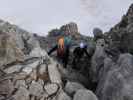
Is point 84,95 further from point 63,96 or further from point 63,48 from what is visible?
point 63,48

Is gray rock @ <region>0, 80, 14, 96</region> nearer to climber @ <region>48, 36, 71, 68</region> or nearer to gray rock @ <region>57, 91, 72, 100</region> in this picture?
gray rock @ <region>57, 91, 72, 100</region>

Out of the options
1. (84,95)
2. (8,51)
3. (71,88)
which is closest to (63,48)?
(8,51)

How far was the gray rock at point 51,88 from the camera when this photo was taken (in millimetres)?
21016

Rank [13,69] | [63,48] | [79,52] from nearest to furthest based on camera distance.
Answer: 1. [13,69]
2. [63,48]
3. [79,52]

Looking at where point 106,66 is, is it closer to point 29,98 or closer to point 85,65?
point 85,65

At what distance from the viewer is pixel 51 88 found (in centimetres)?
2141

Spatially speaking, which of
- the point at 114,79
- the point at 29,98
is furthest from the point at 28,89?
the point at 114,79

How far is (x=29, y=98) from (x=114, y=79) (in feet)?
24.0

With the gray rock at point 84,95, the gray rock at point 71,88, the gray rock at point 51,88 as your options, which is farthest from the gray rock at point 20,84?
the gray rock at point 84,95

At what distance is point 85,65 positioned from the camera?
3030 cm

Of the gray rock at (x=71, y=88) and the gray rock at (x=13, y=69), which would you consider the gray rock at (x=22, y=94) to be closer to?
the gray rock at (x=13, y=69)

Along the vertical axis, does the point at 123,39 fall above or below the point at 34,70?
above

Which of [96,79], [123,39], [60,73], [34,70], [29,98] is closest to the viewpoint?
[29,98]

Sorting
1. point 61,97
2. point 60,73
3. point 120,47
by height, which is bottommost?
point 61,97
